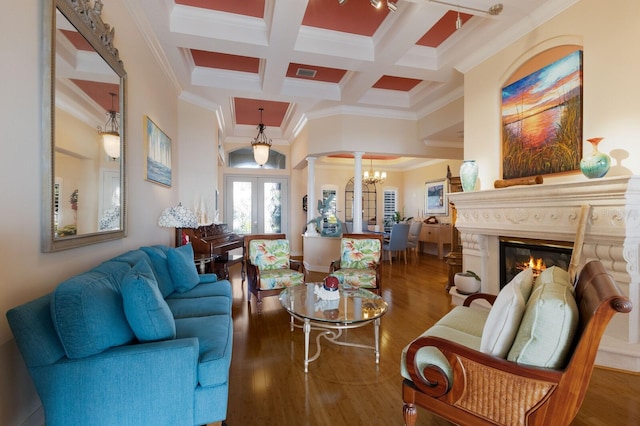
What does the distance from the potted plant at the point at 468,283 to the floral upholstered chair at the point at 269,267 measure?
6.48 feet

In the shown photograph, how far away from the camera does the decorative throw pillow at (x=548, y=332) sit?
1.14 meters

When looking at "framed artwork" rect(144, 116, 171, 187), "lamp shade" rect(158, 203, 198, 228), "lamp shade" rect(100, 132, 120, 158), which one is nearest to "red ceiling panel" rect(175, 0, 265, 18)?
"framed artwork" rect(144, 116, 171, 187)

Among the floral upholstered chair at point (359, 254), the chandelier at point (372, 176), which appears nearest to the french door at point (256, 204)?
the chandelier at point (372, 176)

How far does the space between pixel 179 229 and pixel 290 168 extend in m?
4.47

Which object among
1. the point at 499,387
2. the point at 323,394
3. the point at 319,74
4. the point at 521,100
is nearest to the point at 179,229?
the point at 323,394

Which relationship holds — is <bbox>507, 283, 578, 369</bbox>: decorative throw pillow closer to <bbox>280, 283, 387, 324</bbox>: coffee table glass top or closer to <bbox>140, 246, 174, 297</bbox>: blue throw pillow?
<bbox>280, 283, 387, 324</bbox>: coffee table glass top

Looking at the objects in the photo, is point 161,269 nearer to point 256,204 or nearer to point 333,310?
point 333,310

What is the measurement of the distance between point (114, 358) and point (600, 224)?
3.32m

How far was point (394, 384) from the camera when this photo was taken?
83.1 inches

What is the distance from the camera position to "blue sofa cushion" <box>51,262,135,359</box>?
1272 mm

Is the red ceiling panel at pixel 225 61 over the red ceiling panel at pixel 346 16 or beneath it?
beneath

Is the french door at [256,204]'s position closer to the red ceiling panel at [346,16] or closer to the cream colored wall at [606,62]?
the red ceiling panel at [346,16]

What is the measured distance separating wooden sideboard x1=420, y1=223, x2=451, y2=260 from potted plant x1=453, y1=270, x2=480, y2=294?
4.21 metres

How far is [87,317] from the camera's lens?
4.29 feet
